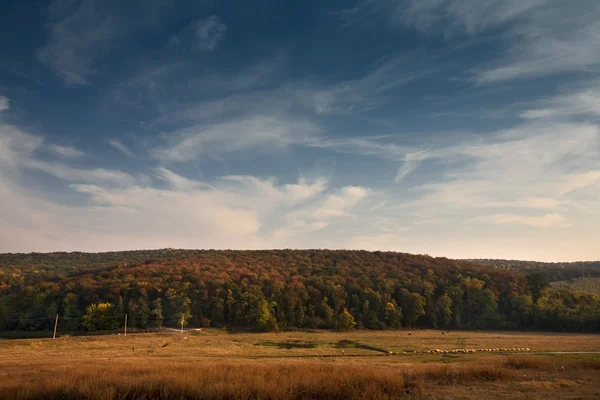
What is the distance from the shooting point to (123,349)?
61469 mm

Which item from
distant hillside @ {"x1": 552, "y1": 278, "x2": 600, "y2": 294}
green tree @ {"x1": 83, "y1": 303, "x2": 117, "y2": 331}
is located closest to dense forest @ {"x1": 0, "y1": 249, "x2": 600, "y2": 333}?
green tree @ {"x1": 83, "y1": 303, "x2": 117, "y2": 331}

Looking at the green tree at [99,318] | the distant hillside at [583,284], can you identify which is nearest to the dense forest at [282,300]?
the green tree at [99,318]

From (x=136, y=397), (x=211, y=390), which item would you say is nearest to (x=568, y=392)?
(x=211, y=390)

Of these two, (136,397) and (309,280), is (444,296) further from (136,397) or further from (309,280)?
(136,397)

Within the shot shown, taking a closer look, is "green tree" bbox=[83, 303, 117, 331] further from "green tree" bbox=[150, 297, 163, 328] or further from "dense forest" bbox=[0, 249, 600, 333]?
"green tree" bbox=[150, 297, 163, 328]

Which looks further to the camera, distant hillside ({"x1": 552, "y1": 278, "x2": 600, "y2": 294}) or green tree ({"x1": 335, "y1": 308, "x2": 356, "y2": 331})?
distant hillside ({"x1": 552, "y1": 278, "x2": 600, "y2": 294})

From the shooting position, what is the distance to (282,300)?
119m

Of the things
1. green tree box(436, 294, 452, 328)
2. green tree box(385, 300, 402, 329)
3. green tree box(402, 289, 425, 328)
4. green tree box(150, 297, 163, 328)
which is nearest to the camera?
green tree box(150, 297, 163, 328)

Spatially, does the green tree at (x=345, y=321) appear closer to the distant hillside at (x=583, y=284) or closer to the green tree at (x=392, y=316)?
the green tree at (x=392, y=316)

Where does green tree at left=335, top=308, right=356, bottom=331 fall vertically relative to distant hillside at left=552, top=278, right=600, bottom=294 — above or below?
below

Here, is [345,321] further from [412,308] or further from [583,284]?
[583,284]

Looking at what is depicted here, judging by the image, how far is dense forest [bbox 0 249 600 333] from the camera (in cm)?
10619

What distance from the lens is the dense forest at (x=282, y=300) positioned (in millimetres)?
106188

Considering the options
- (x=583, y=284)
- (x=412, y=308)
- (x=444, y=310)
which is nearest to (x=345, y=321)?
(x=412, y=308)
